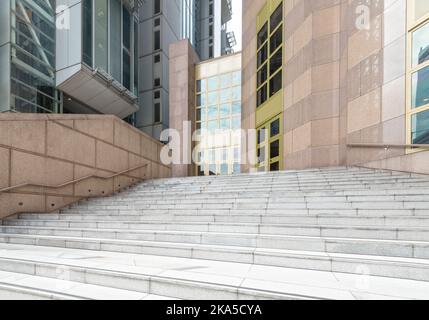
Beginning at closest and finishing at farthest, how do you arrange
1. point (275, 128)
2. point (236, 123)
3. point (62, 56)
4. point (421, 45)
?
1. point (421, 45)
2. point (275, 128)
3. point (62, 56)
4. point (236, 123)

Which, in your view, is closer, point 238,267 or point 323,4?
point 238,267

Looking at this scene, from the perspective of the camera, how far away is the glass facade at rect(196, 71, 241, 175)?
883 inches

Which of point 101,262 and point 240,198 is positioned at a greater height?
point 240,198

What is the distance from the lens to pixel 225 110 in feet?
75.3

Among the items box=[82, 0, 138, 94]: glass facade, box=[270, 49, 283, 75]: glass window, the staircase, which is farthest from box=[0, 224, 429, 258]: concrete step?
box=[82, 0, 138, 94]: glass facade

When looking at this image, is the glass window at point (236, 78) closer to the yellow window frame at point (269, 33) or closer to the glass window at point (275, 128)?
the yellow window frame at point (269, 33)

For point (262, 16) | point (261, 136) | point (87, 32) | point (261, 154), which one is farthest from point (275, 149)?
point (87, 32)

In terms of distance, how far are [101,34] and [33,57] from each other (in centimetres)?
540

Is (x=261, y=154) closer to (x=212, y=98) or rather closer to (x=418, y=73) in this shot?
(x=418, y=73)
